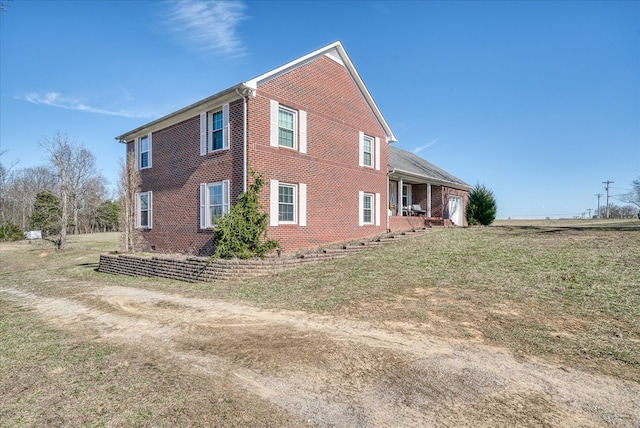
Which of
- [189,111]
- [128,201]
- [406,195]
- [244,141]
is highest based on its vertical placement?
[189,111]

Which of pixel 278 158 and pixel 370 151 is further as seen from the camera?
pixel 370 151

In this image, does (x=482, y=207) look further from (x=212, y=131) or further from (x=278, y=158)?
(x=212, y=131)

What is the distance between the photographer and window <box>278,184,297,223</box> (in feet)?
45.2

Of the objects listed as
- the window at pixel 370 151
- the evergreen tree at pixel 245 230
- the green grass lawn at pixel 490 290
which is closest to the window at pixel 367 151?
the window at pixel 370 151

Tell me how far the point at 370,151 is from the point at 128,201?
1219cm

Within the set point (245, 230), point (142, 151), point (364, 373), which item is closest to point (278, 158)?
point (245, 230)

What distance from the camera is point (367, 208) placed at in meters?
18.5

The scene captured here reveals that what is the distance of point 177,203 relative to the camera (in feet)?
51.7

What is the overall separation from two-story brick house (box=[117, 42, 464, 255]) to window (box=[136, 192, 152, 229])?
0.16ft

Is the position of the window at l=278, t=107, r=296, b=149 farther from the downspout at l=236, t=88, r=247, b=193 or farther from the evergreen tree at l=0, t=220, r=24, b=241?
the evergreen tree at l=0, t=220, r=24, b=241

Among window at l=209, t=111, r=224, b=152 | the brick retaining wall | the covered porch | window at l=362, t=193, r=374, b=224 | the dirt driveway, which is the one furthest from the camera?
the covered porch

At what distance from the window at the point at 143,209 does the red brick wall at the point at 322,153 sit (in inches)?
308

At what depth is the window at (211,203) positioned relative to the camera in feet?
45.7

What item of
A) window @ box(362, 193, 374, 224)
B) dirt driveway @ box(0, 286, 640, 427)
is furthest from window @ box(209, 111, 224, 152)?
dirt driveway @ box(0, 286, 640, 427)
